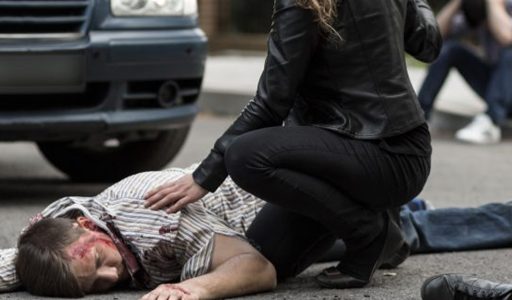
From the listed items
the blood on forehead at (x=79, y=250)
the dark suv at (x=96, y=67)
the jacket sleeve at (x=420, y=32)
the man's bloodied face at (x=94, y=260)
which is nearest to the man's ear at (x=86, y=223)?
the man's bloodied face at (x=94, y=260)

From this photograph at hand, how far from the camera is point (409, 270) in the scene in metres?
4.63

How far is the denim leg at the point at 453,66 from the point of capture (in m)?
9.38

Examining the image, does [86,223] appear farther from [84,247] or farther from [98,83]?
[98,83]

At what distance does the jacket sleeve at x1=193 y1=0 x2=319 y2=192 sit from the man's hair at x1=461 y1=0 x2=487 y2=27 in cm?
536

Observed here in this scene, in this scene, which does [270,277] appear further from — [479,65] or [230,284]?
[479,65]

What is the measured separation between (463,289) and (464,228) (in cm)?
120

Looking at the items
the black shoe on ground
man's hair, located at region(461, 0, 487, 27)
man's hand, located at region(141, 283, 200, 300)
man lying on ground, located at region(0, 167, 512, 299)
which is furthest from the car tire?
man's hair, located at region(461, 0, 487, 27)

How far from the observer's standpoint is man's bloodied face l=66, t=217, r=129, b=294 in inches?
156

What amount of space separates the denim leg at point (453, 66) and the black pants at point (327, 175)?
17.3 feet

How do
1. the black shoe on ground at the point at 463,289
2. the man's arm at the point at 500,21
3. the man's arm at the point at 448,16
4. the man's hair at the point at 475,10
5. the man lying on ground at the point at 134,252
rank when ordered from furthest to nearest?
1. the man's arm at the point at 448,16
2. the man's hair at the point at 475,10
3. the man's arm at the point at 500,21
4. the man lying on ground at the point at 134,252
5. the black shoe on ground at the point at 463,289

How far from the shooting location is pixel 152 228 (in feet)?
13.4

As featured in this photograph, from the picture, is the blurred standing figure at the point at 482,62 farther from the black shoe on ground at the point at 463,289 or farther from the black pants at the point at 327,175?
the black shoe on ground at the point at 463,289

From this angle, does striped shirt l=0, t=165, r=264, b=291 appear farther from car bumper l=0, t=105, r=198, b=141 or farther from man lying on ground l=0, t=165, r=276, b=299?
car bumper l=0, t=105, r=198, b=141

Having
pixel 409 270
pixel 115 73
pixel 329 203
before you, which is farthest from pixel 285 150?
pixel 115 73
